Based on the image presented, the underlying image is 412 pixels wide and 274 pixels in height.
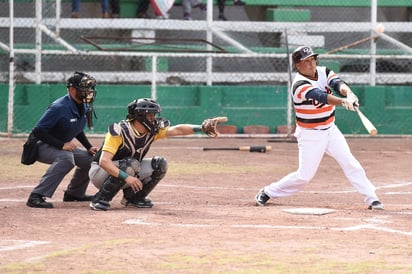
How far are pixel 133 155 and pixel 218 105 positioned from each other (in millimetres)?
10627

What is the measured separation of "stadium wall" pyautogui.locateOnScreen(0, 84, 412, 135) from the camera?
20.3m

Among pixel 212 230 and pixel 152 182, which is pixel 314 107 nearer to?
pixel 152 182

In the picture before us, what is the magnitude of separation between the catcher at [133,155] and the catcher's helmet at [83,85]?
2.03ft

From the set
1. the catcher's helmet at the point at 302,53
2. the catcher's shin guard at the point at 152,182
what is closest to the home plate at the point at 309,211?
the catcher's shin guard at the point at 152,182

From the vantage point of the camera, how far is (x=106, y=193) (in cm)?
1036

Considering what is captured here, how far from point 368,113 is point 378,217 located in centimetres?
1169

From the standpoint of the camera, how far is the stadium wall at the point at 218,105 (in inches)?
798

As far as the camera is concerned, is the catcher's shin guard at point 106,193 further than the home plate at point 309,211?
Yes

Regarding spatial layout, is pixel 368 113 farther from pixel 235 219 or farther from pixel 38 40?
pixel 235 219

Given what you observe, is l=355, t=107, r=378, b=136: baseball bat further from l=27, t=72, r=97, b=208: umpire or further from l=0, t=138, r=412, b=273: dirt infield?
l=27, t=72, r=97, b=208: umpire

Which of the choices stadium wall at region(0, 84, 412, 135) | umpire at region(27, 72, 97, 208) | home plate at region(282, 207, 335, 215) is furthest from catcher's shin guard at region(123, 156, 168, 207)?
stadium wall at region(0, 84, 412, 135)

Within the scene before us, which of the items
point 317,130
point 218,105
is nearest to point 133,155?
point 317,130

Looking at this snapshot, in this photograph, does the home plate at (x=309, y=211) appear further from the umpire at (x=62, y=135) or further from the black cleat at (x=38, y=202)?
the black cleat at (x=38, y=202)

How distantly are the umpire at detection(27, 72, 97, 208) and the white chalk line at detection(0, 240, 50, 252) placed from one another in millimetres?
2246
